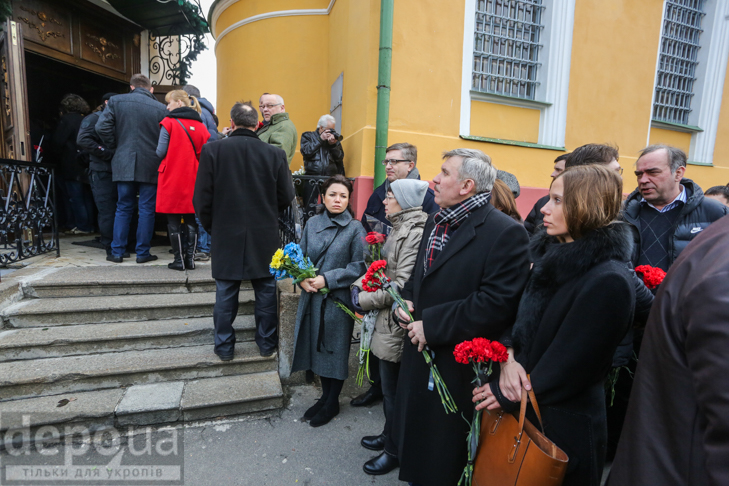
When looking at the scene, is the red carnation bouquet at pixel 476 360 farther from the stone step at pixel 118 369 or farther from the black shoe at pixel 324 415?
the stone step at pixel 118 369

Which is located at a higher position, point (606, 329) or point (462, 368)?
point (606, 329)

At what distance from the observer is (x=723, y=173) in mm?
6875

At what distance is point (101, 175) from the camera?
4.82m

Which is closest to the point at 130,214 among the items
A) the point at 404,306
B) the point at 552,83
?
the point at 404,306

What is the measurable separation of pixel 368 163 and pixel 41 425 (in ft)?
13.4

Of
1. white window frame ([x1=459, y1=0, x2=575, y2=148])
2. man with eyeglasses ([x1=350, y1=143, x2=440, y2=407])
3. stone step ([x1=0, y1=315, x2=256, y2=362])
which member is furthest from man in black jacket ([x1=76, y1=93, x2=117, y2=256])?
white window frame ([x1=459, y1=0, x2=575, y2=148])

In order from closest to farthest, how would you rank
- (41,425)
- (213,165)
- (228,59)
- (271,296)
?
(41,425), (213,165), (271,296), (228,59)

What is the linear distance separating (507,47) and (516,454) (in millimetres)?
5904

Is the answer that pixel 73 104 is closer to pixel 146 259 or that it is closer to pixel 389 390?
pixel 146 259

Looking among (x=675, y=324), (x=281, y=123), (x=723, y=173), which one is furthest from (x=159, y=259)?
(x=723, y=173)

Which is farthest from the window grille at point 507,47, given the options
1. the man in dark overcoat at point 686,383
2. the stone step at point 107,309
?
the man in dark overcoat at point 686,383

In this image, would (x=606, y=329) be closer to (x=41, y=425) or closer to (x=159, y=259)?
(x=41, y=425)

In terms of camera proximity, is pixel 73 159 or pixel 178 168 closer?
pixel 178 168

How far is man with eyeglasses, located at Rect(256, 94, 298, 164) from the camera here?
4.57 metres
